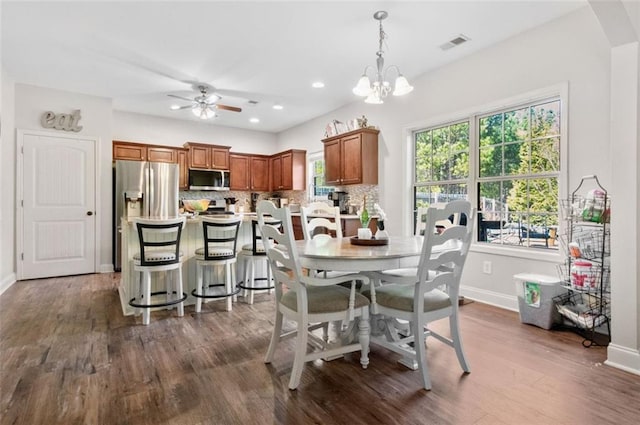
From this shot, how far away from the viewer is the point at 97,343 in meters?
2.69

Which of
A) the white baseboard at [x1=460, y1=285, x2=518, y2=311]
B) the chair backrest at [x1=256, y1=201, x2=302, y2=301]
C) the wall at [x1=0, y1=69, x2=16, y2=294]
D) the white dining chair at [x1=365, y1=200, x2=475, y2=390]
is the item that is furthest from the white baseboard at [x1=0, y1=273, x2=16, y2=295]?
the white baseboard at [x1=460, y1=285, x2=518, y2=311]

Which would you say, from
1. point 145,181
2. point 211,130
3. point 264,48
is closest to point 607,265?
point 264,48

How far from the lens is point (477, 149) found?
392 cm

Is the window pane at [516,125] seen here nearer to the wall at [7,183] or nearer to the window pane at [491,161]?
the window pane at [491,161]

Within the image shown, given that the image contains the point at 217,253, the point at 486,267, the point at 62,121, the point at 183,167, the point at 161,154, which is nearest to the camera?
the point at 217,253

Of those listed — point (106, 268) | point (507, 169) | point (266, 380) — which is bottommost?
point (266, 380)

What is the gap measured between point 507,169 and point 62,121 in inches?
243

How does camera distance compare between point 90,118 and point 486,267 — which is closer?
point 486,267

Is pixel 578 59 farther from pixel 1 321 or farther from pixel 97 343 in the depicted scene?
pixel 1 321

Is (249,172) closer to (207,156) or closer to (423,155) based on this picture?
(207,156)

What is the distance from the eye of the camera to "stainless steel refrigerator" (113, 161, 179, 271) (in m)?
5.66

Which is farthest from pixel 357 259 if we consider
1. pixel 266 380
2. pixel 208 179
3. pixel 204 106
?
pixel 208 179

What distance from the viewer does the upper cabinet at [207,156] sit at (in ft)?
22.0

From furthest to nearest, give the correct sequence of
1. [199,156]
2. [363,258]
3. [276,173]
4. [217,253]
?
1. [276,173]
2. [199,156]
3. [217,253]
4. [363,258]
